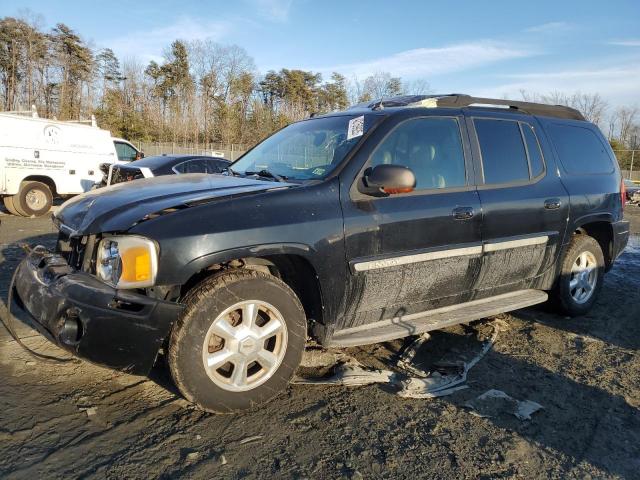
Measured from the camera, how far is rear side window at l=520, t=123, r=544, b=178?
414 centimetres

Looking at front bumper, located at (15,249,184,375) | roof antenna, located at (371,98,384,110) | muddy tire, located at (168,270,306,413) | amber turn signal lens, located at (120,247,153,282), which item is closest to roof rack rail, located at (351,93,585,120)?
roof antenna, located at (371,98,384,110)

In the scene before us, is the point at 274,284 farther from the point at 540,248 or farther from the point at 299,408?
the point at 540,248

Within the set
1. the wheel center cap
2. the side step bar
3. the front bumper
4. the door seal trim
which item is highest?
the door seal trim

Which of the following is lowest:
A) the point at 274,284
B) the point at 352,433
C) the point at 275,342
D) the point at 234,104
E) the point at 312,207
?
the point at 352,433

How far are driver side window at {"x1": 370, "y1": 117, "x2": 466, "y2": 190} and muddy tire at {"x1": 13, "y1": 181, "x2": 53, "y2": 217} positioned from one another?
1040 centimetres

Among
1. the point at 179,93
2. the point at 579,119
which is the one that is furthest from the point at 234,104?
the point at 579,119

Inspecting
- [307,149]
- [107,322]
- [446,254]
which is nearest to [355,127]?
[307,149]

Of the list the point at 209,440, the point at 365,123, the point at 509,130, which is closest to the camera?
the point at 209,440

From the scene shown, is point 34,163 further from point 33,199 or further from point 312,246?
point 312,246

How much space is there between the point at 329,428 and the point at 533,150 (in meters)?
3.02

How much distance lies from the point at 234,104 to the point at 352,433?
44.3 meters

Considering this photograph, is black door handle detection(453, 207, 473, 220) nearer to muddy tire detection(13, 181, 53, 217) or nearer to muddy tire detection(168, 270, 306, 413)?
muddy tire detection(168, 270, 306, 413)

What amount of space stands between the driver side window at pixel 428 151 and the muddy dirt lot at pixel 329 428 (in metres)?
1.36

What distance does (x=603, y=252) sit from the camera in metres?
5.00
